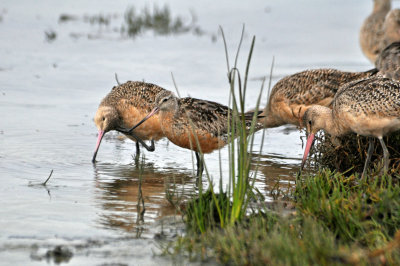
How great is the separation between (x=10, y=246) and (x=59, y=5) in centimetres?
1296

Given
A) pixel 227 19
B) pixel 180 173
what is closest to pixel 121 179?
pixel 180 173

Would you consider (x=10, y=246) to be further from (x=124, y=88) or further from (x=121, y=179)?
(x=124, y=88)

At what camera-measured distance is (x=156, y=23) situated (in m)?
14.8

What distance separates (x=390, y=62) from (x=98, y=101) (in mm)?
3735

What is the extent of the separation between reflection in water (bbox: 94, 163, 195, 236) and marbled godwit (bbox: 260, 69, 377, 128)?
5.62 feet

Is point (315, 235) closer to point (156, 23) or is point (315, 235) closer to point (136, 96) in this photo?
point (136, 96)

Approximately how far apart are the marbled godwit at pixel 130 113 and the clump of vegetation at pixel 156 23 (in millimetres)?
6568

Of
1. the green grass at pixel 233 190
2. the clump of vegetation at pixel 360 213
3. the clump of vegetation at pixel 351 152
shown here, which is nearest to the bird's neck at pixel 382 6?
the clump of vegetation at pixel 351 152

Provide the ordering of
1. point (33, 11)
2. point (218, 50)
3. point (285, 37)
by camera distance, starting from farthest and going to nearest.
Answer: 1. point (33, 11)
2. point (285, 37)
3. point (218, 50)

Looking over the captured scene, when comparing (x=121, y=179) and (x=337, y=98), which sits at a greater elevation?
(x=337, y=98)

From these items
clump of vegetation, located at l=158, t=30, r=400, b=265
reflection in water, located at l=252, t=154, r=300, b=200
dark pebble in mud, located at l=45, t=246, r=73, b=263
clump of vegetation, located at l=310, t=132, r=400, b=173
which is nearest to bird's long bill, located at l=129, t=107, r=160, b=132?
reflection in water, located at l=252, t=154, r=300, b=200

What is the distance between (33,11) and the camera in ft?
50.4

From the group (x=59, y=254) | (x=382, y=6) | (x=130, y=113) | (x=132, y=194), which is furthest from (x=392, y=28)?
(x=59, y=254)

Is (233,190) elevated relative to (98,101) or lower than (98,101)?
elevated
